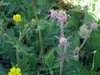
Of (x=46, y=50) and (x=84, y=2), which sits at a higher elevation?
(x=84, y=2)

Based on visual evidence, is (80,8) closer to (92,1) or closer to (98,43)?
(92,1)

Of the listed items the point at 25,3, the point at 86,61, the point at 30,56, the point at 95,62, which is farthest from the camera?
the point at 25,3

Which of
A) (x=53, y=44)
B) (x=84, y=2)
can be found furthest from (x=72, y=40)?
(x=84, y=2)

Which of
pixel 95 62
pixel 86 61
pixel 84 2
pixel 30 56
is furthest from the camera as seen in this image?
pixel 84 2

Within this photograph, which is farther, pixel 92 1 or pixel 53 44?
pixel 92 1

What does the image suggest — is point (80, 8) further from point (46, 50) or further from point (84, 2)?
point (46, 50)

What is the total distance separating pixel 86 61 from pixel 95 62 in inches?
21.7

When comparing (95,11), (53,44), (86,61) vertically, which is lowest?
(86,61)

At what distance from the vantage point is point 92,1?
2.87 meters

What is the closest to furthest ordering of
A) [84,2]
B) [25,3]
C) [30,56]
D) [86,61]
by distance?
[30,56], [86,61], [25,3], [84,2]

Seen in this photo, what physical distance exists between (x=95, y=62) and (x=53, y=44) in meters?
0.61

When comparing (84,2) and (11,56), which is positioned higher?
(84,2)

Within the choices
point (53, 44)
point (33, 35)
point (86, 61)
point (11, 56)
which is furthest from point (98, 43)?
point (11, 56)

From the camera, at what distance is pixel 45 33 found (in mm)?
2318
